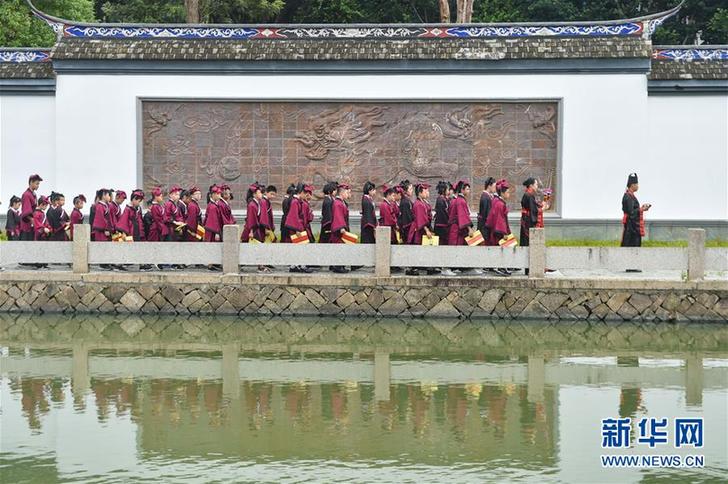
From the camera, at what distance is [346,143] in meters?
22.6

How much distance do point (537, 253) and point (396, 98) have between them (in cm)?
647

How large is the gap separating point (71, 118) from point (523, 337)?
10.9m

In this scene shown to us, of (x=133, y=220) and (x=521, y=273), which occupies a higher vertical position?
(x=133, y=220)

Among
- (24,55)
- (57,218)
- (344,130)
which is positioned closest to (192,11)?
(24,55)

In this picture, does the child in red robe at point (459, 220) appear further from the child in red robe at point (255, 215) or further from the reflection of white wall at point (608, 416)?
the reflection of white wall at point (608, 416)

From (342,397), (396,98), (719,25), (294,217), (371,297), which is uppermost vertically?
(719,25)

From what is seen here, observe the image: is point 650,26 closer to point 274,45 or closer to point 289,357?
point 274,45

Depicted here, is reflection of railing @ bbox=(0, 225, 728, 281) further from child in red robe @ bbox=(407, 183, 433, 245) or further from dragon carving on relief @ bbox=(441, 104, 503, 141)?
dragon carving on relief @ bbox=(441, 104, 503, 141)

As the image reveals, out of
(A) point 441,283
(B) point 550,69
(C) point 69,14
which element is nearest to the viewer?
(A) point 441,283

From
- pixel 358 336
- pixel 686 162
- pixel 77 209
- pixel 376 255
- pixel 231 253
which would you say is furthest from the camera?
pixel 686 162

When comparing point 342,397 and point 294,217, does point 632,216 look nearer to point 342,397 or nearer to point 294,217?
point 294,217

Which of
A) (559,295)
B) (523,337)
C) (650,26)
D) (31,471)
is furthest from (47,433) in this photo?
(650,26)

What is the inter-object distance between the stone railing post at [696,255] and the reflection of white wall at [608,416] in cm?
396

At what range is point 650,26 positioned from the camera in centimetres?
2223
